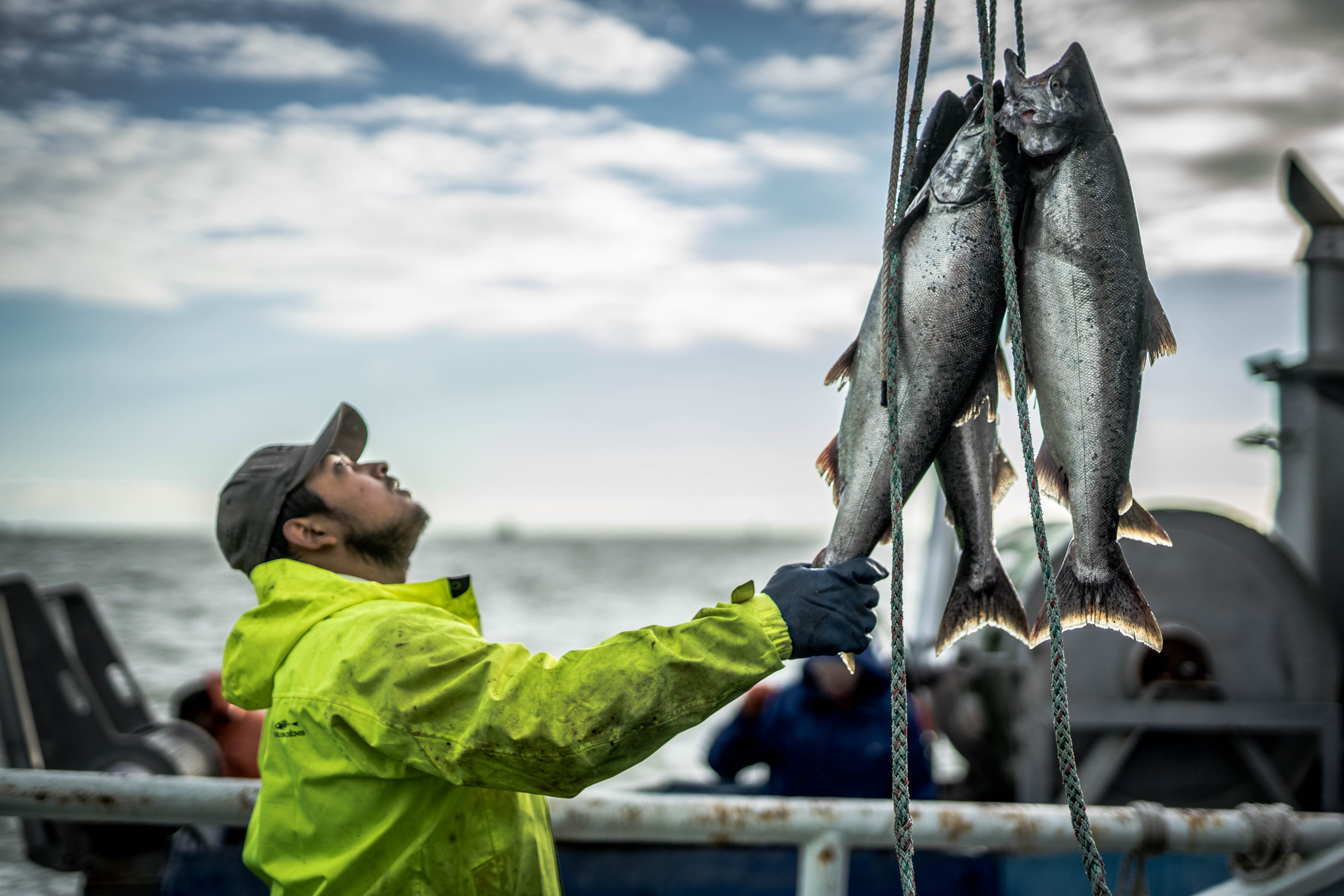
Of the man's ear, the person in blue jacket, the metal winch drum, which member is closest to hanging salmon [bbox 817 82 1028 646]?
the man's ear

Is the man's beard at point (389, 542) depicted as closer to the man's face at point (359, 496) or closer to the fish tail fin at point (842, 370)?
the man's face at point (359, 496)

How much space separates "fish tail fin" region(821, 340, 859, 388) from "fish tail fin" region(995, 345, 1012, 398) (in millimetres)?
268

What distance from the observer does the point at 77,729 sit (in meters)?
3.88

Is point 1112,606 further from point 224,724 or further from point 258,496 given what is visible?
point 224,724

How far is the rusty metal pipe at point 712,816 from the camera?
2455 mm

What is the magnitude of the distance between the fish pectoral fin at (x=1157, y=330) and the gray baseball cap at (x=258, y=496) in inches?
69.8

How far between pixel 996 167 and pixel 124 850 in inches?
158

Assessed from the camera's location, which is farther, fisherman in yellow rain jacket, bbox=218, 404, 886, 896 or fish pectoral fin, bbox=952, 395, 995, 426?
fish pectoral fin, bbox=952, 395, 995, 426

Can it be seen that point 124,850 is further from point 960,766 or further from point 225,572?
point 225,572

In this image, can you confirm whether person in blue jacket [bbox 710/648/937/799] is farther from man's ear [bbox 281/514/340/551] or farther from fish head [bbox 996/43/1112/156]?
fish head [bbox 996/43/1112/156]

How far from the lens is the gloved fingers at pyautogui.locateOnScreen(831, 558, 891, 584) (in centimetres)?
158

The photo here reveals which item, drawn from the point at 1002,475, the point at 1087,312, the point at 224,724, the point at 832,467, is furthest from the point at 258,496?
the point at 224,724

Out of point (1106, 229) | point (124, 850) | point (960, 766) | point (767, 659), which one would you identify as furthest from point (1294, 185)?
point (960, 766)

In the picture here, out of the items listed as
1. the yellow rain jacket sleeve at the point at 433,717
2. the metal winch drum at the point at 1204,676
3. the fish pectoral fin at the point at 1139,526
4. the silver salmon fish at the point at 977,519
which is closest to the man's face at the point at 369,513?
the yellow rain jacket sleeve at the point at 433,717
